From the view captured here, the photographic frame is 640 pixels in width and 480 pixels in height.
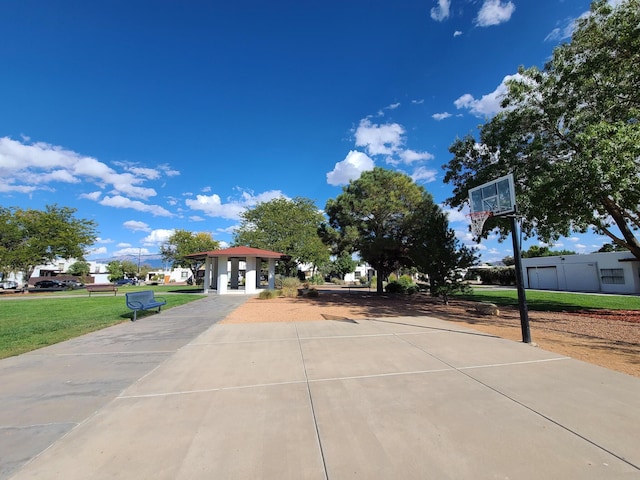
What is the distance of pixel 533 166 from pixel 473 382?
10370 millimetres

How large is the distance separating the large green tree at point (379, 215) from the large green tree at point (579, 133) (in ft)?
24.3

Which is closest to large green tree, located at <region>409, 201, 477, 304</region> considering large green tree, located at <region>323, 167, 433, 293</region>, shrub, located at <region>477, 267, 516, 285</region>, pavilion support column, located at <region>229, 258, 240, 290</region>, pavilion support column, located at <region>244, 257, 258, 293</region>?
large green tree, located at <region>323, 167, 433, 293</region>

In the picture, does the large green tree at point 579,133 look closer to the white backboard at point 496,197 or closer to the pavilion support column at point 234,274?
the white backboard at point 496,197

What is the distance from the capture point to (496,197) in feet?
28.0

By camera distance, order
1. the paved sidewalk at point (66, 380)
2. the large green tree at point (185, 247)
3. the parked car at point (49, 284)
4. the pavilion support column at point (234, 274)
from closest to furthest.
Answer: the paved sidewalk at point (66, 380), the pavilion support column at point (234, 274), the parked car at point (49, 284), the large green tree at point (185, 247)

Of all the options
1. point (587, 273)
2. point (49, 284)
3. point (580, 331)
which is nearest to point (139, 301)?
point (580, 331)

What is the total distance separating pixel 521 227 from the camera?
539 inches

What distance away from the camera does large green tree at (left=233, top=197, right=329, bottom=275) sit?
3428cm

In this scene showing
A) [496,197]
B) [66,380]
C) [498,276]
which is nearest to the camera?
[66,380]

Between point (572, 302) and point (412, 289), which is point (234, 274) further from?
point (572, 302)

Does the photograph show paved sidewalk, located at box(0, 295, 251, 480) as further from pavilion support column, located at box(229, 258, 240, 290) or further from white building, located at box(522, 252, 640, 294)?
white building, located at box(522, 252, 640, 294)

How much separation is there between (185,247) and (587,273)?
46.5 meters

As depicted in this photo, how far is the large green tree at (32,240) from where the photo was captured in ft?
90.9

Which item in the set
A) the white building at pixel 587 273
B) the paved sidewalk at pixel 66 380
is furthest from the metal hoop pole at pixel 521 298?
the white building at pixel 587 273
